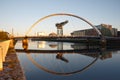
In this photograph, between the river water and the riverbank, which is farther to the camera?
the river water

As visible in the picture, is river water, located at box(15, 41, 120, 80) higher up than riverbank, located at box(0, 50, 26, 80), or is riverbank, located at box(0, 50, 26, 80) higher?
riverbank, located at box(0, 50, 26, 80)

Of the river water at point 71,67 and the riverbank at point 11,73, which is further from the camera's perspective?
the river water at point 71,67

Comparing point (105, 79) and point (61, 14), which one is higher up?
point (61, 14)

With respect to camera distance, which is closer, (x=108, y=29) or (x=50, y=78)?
(x=50, y=78)

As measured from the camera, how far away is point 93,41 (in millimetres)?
122812

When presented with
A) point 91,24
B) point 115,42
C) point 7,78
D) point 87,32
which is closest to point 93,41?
point 115,42

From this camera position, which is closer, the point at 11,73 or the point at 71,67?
the point at 11,73

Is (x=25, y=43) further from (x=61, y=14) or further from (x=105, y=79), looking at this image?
(x=105, y=79)

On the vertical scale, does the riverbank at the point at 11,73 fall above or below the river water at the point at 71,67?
above

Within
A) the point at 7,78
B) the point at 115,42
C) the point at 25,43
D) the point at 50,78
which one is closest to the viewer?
the point at 7,78

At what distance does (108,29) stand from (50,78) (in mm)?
155158

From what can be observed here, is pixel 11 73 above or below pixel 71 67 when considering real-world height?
above

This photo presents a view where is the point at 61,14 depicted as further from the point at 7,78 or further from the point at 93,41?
the point at 7,78

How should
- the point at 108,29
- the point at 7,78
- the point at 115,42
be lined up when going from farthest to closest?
the point at 108,29, the point at 115,42, the point at 7,78
